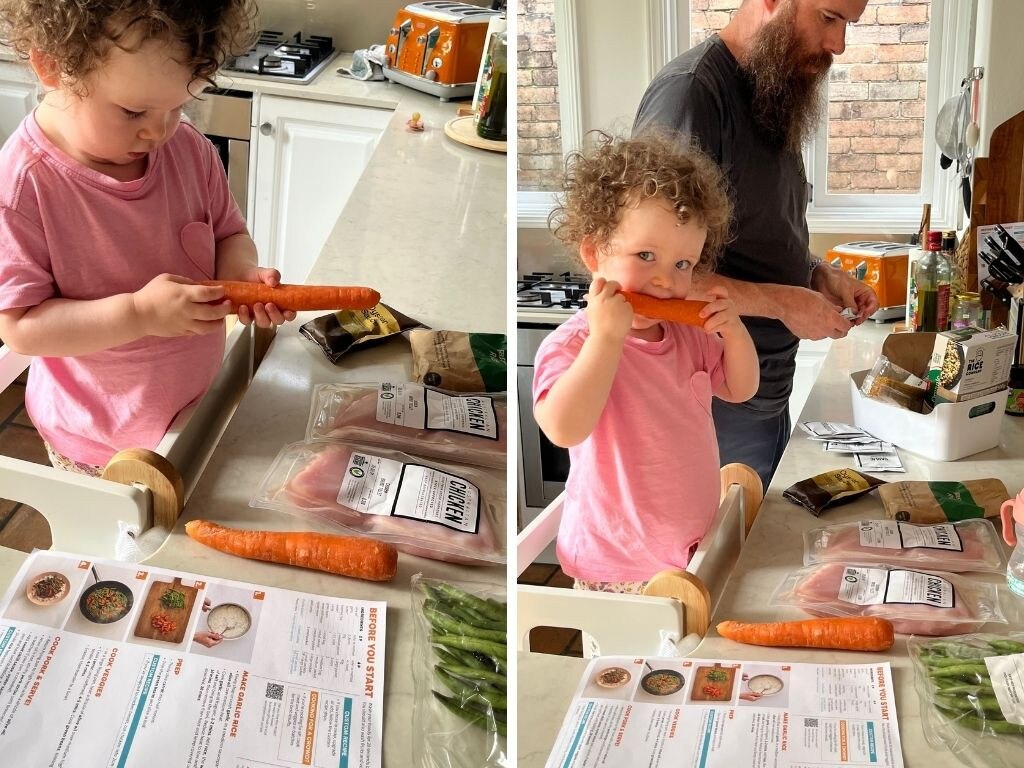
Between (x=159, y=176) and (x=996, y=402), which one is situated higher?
(x=159, y=176)

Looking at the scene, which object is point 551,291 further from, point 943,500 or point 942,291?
point 943,500

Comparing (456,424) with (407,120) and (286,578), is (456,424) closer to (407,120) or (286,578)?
(286,578)

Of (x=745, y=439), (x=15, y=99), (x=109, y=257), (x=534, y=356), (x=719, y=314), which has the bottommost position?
(x=534, y=356)

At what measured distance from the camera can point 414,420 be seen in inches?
39.6

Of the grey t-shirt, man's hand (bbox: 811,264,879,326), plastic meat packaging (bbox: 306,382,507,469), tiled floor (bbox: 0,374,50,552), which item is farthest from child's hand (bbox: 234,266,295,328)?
man's hand (bbox: 811,264,879,326)

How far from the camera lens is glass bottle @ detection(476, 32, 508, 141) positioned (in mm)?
1787

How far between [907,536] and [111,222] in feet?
2.80

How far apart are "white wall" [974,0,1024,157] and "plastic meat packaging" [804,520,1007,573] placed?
1.10m

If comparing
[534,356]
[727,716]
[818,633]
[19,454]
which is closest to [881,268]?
[534,356]

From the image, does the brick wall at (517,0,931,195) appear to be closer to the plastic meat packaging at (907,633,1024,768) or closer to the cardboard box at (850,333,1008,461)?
the cardboard box at (850,333,1008,461)

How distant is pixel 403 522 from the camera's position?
2.80 ft

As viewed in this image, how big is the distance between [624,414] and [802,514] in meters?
0.26

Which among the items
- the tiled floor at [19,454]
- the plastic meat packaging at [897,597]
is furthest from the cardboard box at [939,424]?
the tiled floor at [19,454]

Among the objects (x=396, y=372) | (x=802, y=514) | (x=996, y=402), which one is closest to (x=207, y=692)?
(x=396, y=372)
